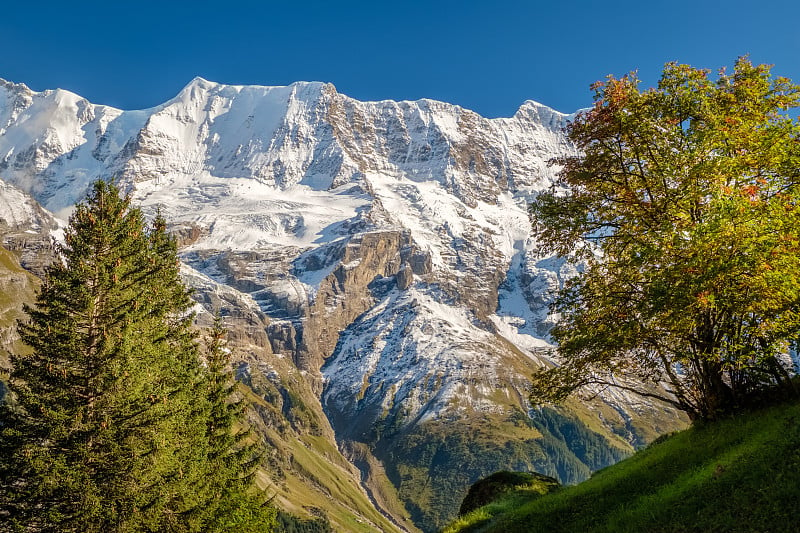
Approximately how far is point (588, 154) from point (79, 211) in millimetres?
25871

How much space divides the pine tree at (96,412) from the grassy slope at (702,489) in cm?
1582

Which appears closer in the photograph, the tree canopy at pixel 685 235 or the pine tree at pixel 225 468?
the tree canopy at pixel 685 235

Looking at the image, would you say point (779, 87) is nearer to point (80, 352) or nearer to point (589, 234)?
point (589, 234)

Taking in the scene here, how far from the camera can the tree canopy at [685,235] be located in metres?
15.3

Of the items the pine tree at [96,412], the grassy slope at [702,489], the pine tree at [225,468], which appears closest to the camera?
the grassy slope at [702,489]

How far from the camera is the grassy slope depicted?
41.8ft

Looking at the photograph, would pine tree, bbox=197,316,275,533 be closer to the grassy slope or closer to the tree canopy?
the grassy slope

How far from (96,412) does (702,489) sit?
23865mm

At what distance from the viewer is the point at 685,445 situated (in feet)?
60.7

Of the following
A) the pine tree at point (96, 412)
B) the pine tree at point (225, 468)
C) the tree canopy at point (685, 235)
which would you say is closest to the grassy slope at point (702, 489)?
the tree canopy at point (685, 235)

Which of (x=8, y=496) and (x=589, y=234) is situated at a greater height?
(x=589, y=234)

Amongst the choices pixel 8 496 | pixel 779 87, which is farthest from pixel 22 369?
pixel 779 87

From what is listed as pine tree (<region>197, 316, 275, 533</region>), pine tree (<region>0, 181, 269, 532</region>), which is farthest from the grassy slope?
pine tree (<region>197, 316, 275, 533</region>)

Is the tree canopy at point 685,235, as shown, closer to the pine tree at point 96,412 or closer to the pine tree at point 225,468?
the pine tree at point 96,412
